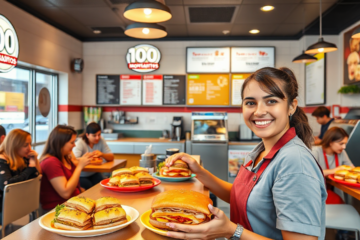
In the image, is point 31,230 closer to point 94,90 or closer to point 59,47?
point 59,47

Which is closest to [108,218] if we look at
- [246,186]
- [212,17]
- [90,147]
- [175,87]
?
[246,186]

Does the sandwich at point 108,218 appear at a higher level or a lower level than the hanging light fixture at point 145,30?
lower

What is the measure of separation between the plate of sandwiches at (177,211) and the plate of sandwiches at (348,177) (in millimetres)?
1906

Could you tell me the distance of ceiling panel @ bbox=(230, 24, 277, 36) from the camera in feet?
16.5

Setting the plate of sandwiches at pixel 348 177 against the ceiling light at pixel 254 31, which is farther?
the ceiling light at pixel 254 31

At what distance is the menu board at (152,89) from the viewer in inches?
230

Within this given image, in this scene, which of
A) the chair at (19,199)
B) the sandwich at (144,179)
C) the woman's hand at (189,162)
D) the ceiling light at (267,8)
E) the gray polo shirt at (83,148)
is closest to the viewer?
the woman's hand at (189,162)

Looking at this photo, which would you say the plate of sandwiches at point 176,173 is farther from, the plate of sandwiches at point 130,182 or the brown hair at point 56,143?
the brown hair at point 56,143

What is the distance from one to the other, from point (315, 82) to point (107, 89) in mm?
4092

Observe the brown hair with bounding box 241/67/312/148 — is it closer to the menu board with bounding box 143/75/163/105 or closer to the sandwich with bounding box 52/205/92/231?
the sandwich with bounding box 52/205/92/231

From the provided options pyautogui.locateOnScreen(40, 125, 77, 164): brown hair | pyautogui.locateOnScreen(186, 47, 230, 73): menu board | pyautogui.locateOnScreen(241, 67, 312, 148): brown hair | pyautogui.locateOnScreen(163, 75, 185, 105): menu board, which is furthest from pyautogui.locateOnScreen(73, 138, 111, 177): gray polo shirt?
pyautogui.locateOnScreen(241, 67, 312, 148): brown hair

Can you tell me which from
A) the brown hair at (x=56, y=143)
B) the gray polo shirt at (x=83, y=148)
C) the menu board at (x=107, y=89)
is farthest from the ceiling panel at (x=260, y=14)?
the brown hair at (x=56, y=143)

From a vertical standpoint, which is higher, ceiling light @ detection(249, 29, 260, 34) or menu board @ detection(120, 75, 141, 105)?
ceiling light @ detection(249, 29, 260, 34)

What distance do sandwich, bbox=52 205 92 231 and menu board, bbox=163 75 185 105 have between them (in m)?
4.80
